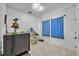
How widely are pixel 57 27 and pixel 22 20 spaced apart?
30.0 inches

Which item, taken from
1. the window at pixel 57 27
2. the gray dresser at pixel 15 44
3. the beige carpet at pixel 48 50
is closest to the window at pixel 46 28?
the window at pixel 57 27

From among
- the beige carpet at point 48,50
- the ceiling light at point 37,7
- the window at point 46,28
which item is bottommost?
the beige carpet at point 48,50

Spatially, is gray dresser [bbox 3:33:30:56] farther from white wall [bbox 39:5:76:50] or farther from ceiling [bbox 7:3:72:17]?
white wall [bbox 39:5:76:50]

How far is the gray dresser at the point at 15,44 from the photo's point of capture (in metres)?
1.82

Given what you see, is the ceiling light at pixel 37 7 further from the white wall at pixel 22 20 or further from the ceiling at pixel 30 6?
the white wall at pixel 22 20

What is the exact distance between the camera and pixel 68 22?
202 centimetres

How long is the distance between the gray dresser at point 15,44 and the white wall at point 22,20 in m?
0.18

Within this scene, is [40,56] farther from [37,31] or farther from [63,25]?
[63,25]

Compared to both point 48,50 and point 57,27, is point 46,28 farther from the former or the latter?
point 48,50

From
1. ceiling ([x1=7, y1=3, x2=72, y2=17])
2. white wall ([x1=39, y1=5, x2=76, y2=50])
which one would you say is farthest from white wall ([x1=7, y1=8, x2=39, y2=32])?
white wall ([x1=39, y1=5, x2=76, y2=50])

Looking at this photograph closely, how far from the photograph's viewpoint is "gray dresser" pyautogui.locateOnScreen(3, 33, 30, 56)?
1816 millimetres

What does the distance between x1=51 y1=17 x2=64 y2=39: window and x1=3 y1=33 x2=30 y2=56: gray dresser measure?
22.3 inches

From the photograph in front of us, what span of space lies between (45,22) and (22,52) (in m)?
0.81

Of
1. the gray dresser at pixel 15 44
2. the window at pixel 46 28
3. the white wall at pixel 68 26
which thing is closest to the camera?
the gray dresser at pixel 15 44
